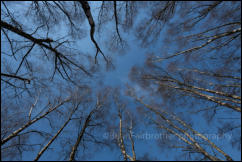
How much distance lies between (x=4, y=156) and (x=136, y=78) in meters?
8.99

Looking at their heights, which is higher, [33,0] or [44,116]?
[33,0]

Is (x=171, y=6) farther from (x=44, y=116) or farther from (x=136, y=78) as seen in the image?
(x=44, y=116)

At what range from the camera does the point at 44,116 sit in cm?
427

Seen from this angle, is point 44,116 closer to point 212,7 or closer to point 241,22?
point 212,7

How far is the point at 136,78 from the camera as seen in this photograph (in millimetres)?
6914

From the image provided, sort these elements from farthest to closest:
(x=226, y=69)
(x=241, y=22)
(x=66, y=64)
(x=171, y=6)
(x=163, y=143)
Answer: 1. (x=163, y=143)
2. (x=226, y=69)
3. (x=66, y=64)
4. (x=171, y=6)
5. (x=241, y=22)

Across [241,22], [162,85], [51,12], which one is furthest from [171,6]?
[51,12]

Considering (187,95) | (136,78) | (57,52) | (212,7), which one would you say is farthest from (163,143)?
(57,52)

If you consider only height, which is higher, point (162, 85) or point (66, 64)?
point (66, 64)

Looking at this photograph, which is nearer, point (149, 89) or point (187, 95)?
point (187, 95)

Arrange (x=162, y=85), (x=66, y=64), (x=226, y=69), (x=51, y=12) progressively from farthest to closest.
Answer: (x=162, y=85) < (x=226, y=69) < (x=66, y=64) < (x=51, y=12)

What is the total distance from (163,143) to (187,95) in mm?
3289

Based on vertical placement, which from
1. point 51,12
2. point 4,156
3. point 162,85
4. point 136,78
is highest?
point 51,12

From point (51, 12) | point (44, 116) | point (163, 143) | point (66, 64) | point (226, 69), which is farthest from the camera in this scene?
point (163, 143)
